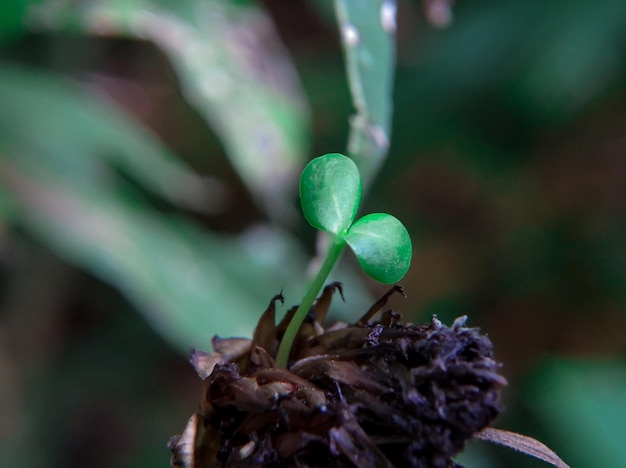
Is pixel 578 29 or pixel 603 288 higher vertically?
pixel 578 29

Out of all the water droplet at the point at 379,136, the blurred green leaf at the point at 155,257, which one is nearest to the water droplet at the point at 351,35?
the water droplet at the point at 379,136

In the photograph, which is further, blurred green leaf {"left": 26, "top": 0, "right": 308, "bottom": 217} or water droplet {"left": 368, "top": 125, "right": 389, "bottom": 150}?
blurred green leaf {"left": 26, "top": 0, "right": 308, "bottom": 217}

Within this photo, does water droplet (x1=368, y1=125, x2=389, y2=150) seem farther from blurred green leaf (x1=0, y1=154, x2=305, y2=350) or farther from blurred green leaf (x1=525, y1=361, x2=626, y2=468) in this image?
blurred green leaf (x1=525, y1=361, x2=626, y2=468)

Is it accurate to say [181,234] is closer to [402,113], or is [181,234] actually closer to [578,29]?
[402,113]

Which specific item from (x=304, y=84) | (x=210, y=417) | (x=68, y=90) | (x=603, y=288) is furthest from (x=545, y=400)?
(x=210, y=417)

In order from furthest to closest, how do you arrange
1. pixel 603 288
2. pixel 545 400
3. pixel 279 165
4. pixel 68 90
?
pixel 603 288
pixel 545 400
pixel 68 90
pixel 279 165

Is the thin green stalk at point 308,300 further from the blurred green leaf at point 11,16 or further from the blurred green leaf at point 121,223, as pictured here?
the blurred green leaf at point 11,16

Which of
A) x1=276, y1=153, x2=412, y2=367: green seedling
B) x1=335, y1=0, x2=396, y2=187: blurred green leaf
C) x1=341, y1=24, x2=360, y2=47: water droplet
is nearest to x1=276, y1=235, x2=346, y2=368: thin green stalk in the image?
x1=276, y1=153, x2=412, y2=367: green seedling
